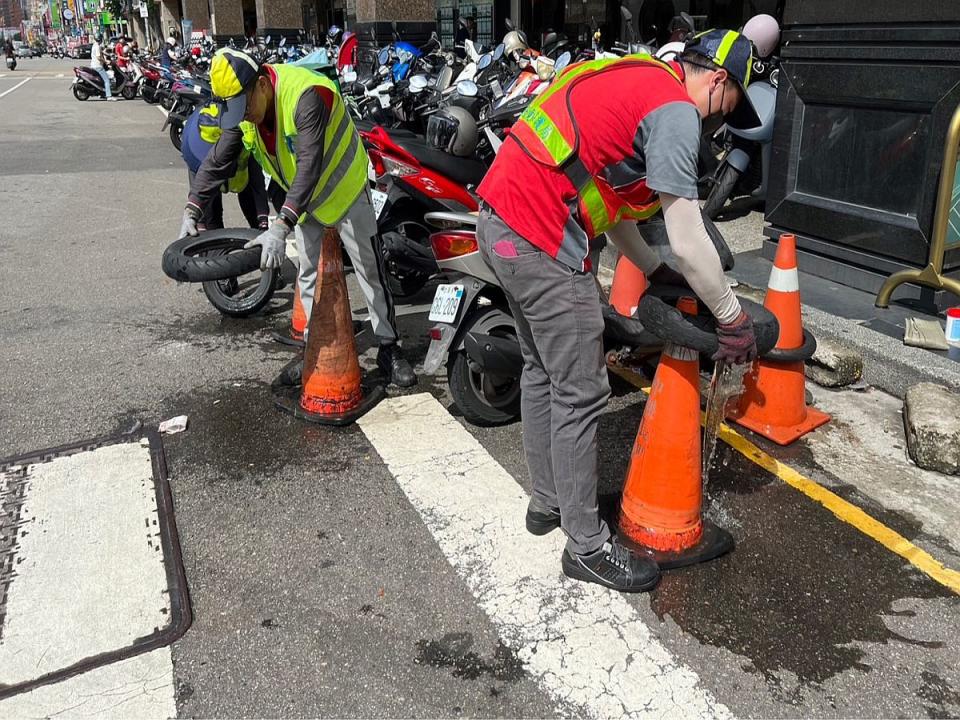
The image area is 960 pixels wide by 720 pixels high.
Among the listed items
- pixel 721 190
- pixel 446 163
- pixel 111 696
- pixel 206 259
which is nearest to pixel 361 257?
pixel 206 259

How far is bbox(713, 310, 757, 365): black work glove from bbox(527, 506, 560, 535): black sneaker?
94 cm

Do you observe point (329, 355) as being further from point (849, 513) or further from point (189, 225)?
point (849, 513)

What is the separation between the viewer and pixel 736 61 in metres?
2.60

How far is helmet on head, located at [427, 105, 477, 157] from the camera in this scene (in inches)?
234

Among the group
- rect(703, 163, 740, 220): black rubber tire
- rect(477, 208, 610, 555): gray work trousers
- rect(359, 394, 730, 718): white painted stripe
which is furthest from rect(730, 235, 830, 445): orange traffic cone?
rect(703, 163, 740, 220): black rubber tire

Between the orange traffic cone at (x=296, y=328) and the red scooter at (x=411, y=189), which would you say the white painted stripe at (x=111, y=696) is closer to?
the orange traffic cone at (x=296, y=328)

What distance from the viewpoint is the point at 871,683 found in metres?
2.48

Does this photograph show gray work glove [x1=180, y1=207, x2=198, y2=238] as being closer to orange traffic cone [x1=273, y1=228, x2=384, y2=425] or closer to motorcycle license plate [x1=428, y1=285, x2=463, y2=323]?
orange traffic cone [x1=273, y1=228, x2=384, y2=425]

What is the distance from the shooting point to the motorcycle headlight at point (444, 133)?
235 inches

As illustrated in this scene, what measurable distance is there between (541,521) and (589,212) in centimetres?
126

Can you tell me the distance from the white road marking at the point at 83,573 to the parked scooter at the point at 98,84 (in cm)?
2623

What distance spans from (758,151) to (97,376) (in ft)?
20.0

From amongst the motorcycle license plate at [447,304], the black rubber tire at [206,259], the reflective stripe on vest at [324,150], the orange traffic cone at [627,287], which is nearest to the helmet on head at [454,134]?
the reflective stripe on vest at [324,150]

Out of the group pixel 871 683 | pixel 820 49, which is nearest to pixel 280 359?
pixel 871 683
